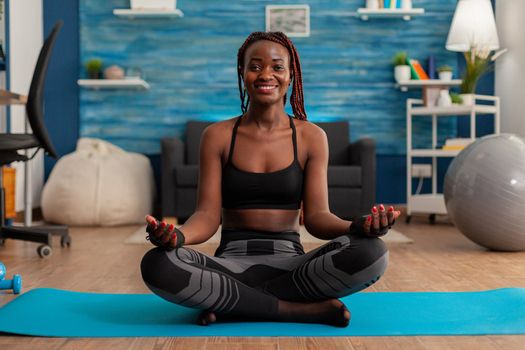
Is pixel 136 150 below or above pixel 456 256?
above

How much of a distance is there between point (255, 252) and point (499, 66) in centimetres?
432

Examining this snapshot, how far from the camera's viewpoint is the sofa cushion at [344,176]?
5.12 m

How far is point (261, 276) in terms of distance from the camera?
196cm

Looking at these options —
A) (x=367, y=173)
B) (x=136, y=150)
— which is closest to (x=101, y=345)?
(x=367, y=173)

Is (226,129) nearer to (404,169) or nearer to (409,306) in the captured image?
(409,306)

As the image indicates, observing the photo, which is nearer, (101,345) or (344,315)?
(101,345)

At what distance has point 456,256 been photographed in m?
3.40

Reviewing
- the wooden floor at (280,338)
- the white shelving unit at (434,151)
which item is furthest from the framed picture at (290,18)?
the wooden floor at (280,338)

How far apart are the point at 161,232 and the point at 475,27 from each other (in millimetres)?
4178

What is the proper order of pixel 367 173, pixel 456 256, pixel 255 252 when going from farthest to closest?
pixel 367 173 → pixel 456 256 → pixel 255 252

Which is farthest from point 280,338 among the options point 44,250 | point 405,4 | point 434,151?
point 405,4

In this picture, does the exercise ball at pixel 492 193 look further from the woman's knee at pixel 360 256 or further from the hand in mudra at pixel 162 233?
the hand in mudra at pixel 162 233

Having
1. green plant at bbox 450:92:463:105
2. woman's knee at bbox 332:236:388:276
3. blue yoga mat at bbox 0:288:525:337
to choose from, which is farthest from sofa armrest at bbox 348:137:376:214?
woman's knee at bbox 332:236:388:276

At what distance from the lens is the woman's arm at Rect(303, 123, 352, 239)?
2.01 meters
